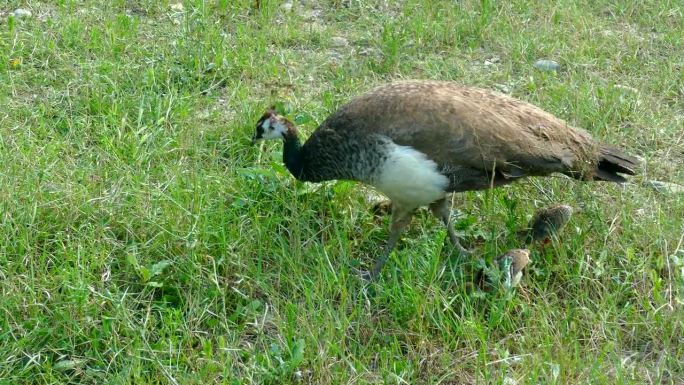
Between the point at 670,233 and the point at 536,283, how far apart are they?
750 mm

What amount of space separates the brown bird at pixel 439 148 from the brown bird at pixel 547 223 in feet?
0.60

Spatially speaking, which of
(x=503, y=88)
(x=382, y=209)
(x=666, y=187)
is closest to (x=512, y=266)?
(x=382, y=209)

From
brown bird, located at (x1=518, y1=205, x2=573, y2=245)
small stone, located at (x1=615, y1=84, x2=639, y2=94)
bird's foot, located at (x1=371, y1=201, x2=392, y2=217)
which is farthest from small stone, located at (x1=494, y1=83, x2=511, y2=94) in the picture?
brown bird, located at (x1=518, y1=205, x2=573, y2=245)

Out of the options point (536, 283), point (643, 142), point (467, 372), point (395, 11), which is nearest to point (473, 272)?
point (536, 283)

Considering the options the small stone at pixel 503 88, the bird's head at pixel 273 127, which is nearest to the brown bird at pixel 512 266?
the bird's head at pixel 273 127

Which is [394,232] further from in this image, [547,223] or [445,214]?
[547,223]

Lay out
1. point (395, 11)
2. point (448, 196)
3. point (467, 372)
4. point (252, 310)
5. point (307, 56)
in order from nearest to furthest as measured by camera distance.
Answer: point (467, 372) → point (252, 310) → point (448, 196) → point (307, 56) → point (395, 11)

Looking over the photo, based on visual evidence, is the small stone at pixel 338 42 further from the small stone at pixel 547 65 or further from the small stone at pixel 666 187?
the small stone at pixel 666 187

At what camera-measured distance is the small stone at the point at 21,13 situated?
6629 millimetres

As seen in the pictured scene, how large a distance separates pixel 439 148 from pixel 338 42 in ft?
8.71

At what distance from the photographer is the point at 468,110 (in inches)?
175

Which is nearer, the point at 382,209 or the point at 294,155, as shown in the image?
the point at 294,155

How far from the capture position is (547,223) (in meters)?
4.47

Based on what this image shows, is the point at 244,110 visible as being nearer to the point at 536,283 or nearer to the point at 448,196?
the point at 448,196
